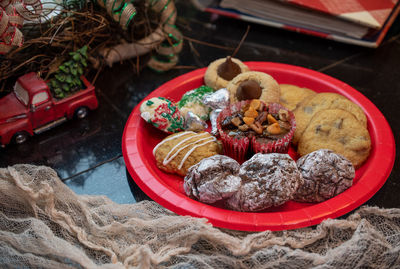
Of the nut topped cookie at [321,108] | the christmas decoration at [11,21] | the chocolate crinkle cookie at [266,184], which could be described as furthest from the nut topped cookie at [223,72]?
the christmas decoration at [11,21]

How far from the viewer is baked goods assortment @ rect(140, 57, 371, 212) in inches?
51.9

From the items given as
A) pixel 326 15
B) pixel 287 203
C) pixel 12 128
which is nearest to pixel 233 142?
pixel 287 203

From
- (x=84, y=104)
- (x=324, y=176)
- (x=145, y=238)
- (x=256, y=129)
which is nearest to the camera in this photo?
(x=145, y=238)

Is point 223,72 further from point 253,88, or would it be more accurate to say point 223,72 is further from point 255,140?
point 255,140

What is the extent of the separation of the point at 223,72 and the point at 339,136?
0.56 metres

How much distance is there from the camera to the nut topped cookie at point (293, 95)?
1.72m

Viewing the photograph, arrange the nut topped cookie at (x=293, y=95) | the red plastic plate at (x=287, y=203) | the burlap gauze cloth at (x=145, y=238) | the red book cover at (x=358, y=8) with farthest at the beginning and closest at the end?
the red book cover at (x=358, y=8) → the nut topped cookie at (x=293, y=95) → the red plastic plate at (x=287, y=203) → the burlap gauze cloth at (x=145, y=238)

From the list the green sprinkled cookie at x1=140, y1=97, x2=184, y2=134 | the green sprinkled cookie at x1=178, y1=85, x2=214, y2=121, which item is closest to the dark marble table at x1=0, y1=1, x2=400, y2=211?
the green sprinkled cookie at x1=140, y1=97, x2=184, y2=134

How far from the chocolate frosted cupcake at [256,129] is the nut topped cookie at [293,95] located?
16 cm

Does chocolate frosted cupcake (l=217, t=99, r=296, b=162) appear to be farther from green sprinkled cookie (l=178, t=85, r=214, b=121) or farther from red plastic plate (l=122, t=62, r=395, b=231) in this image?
red plastic plate (l=122, t=62, r=395, b=231)

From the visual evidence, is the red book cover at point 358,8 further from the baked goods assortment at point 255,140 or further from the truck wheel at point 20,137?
the truck wheel at point 20,137

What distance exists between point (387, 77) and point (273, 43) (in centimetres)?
64

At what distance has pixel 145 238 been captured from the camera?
123 cm

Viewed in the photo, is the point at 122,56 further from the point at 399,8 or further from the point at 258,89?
the point at 399,8
